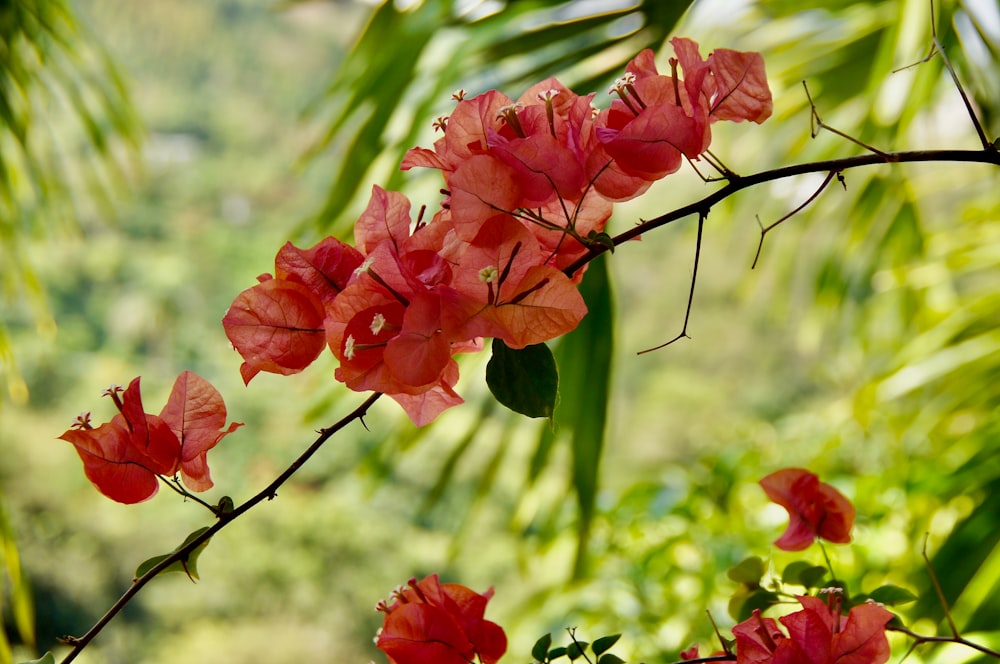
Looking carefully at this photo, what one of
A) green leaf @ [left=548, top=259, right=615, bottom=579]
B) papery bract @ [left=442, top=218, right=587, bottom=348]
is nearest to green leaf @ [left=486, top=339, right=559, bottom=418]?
papery bract @ [left=442, top=218, right=587, bottom=348]

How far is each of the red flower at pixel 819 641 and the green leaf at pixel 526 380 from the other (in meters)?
0.08

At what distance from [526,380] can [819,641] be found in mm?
105

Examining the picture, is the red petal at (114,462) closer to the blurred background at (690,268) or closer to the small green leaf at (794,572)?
the blurred background at (690,268)

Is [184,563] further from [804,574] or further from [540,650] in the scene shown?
[804,574]

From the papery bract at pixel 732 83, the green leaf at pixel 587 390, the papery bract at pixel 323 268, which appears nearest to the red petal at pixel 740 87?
the papery bract at pixel 732 83

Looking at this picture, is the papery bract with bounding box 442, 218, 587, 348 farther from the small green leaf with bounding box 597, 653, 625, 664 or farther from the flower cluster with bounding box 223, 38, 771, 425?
the small green leaf with bounding box 597, 653, 625, 664

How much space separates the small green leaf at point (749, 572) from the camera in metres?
0.31

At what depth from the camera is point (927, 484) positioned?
26.1 inches

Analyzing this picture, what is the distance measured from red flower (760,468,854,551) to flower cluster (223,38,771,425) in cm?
13

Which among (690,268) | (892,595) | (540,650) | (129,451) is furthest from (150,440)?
(690,268)

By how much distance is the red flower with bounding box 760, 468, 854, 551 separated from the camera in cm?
31

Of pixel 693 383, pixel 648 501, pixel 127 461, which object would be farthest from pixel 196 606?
pixel 127 461

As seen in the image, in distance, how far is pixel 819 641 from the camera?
0.23 m

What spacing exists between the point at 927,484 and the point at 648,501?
25cm
